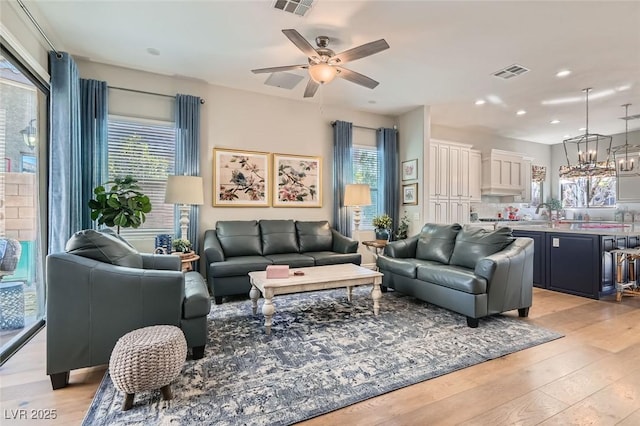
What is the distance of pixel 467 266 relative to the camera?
3.65 metres

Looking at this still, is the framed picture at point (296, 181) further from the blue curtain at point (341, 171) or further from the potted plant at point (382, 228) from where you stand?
the potted plant at point (382, 228)

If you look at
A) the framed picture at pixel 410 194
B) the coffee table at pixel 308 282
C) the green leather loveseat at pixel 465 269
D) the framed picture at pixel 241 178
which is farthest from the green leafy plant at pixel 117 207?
the framed picture at pixel 410 194

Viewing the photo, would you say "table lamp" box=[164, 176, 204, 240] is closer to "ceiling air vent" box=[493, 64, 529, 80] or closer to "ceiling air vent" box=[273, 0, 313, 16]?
"ceiling air vent" box=[273, 0, 313, 16]

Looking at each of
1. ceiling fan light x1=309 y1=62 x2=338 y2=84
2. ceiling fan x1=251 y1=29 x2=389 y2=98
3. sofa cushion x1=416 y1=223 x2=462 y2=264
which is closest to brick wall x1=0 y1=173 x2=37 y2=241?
ceiling fan x1=251 y1=29 x2=389 y2=98

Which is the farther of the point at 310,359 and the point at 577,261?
the point at 577,261

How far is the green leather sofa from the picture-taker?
1.96m

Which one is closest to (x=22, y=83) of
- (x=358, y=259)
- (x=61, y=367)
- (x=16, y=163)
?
(x=16, y=163)

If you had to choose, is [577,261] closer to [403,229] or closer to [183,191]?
[403,229]

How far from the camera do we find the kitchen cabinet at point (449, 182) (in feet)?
19.2

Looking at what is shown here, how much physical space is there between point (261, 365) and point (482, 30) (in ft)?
12.3

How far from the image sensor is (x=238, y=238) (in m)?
4.41

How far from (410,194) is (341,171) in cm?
143

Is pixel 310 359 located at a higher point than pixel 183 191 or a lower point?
lower

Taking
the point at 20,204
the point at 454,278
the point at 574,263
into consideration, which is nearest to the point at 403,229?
the point at 574,263
